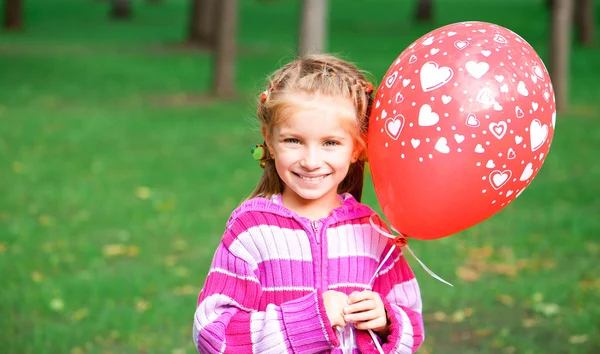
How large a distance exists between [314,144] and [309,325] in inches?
20.5

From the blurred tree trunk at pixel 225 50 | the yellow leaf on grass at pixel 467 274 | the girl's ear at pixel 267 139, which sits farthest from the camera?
the blurred tree trunk at pixel 225 50

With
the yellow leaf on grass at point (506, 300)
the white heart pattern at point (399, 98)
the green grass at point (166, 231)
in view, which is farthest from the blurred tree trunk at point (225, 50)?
the white heart pattern at point (399, 98)

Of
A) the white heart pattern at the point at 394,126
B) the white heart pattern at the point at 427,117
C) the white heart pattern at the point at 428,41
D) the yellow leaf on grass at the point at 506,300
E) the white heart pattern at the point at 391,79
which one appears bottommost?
the yellow leaf on grass at the point at 506,300

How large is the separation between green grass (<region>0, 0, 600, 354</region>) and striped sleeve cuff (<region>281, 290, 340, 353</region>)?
814 mm

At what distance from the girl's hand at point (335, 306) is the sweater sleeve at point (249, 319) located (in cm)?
2

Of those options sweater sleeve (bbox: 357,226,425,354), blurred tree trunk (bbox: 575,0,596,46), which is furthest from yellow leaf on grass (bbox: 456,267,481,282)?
blurred tree trunk (bbox: 575,0,596,46)

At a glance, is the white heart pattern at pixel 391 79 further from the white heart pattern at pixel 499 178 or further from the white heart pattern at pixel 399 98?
the white heart pattern at pixel 499 178

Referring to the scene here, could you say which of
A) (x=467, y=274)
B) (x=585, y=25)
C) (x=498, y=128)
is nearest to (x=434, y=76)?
(x=498, y=128)

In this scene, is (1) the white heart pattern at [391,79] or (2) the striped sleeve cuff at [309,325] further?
(1) the white heart pattern at [391,79]

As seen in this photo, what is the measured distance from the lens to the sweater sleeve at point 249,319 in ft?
8.96

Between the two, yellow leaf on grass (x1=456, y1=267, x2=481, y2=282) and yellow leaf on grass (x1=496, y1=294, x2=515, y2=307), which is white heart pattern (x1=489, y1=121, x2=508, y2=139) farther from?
yellow leaf on grass (x1=456, y1=267, x2=481, y2=282)

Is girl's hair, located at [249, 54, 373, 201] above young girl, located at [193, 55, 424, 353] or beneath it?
above

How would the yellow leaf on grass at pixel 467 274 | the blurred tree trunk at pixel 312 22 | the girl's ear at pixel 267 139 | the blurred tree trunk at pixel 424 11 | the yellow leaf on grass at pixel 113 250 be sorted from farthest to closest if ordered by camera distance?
the blurred tree trunk at pixel 424 11
the blurred tree trunk at pixel 312 22
the yellow leaf on grass at pixel 113 250
the yellow leaf on grass at pixel 467 274
the girl's ear at pixel 267 139

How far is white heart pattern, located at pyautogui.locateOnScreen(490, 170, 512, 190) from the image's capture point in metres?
2.74
